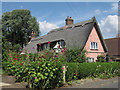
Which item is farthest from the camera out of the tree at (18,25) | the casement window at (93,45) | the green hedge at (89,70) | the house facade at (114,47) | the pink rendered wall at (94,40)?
the tree at (18,25)

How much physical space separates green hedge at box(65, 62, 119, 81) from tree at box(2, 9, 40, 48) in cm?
2458

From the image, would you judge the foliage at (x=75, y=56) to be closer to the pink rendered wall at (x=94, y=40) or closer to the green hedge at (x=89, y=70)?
the green hedge at (x=89, y=70)

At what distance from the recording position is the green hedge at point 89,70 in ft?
31.6

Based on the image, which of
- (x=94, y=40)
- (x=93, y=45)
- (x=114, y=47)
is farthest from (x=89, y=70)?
(x=114, y=47)

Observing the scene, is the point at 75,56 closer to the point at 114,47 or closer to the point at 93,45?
the point at 93,45

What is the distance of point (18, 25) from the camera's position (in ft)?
109

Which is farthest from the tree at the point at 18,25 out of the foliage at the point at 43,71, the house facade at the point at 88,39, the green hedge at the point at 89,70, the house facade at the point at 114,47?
the foliage at the point at 43,71

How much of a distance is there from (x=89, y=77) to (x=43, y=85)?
Answer: 5350 mm

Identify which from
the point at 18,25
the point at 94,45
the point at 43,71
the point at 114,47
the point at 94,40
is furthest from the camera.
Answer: the point at 18,25

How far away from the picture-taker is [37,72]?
6855 millimetres

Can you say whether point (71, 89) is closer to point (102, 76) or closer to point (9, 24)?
point (102, 76)

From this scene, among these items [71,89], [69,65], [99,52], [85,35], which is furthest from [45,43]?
[71,89]

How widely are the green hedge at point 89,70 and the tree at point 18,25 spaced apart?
80.6 ft

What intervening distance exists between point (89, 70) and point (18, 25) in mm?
25721
